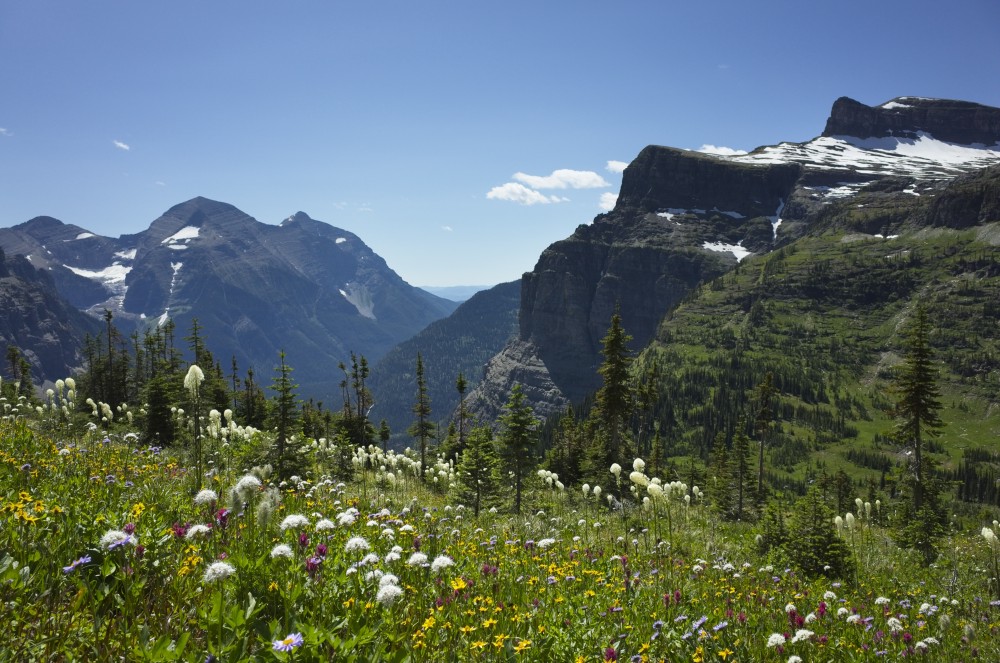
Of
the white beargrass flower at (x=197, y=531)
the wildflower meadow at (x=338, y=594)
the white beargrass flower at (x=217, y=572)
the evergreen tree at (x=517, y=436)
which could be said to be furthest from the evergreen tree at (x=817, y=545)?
the evergreen tree at (x=517, y=436)

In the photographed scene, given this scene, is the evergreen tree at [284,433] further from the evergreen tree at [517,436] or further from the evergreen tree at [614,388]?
the evergreen tree at [614,388]

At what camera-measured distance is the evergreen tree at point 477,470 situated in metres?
20.4

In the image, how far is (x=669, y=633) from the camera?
5270 mm

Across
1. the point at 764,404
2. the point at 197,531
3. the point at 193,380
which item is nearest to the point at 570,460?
the point at 764,404

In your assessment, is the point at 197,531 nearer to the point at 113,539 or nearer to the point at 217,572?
the point at 113,539

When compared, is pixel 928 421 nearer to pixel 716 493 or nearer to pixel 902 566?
pixel 902 566

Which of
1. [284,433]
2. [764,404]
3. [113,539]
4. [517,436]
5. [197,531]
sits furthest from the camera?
[764,404]

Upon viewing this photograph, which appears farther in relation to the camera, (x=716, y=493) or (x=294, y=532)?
(x=716, y=493)

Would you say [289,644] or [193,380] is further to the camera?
[193,380]

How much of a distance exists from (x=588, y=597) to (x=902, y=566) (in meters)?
14.6

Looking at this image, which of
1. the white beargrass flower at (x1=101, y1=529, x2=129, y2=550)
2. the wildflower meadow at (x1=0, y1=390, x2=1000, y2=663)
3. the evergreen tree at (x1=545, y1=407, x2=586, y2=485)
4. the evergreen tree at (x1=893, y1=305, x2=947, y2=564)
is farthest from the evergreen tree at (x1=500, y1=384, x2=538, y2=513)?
the white beargrass flower at (x1=101, y1=529, x2=129, y2=550)

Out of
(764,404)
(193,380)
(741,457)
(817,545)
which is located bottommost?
(741,457)

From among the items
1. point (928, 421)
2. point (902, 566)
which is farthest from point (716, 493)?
point (902, 566)

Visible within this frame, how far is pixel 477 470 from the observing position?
2045 cm
